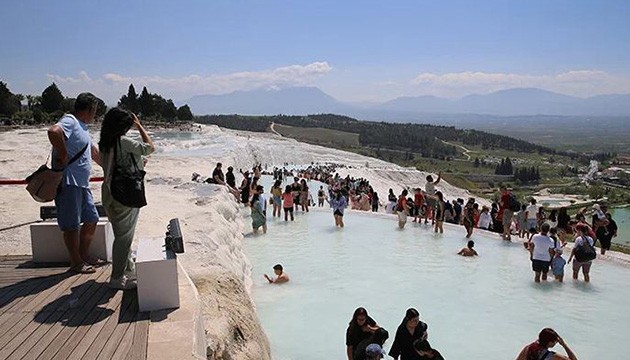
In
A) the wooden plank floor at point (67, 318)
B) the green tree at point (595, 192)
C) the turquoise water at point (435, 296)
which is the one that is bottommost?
the green tree at point (595, 192)

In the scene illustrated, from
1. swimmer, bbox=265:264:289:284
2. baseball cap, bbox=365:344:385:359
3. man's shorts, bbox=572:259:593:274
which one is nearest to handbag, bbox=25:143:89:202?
baseball cap, bbox=365:344:385:359

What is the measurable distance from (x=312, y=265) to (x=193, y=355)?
7265mm

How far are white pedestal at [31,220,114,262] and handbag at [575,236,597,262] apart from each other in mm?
8264

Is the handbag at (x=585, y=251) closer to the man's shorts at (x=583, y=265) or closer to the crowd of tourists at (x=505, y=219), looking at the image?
the crowd of tourists at (x=505, y=219)

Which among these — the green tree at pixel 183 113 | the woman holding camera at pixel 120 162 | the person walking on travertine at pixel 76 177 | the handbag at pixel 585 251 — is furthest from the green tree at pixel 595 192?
the woman holding camera at pixel 120 162

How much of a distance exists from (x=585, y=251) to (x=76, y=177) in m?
8.80

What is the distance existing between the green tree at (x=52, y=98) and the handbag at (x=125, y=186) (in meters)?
63.5

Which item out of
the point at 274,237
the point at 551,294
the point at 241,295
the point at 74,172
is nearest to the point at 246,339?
the point at 241,295

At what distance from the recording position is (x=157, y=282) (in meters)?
4.16

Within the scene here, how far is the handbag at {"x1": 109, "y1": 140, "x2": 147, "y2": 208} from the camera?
4250 mm

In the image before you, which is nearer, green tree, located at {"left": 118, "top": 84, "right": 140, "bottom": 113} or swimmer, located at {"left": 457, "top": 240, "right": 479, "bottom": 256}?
swimmer, located at {"left": 457, "top": 240, "right": 479, "bottom": 256}

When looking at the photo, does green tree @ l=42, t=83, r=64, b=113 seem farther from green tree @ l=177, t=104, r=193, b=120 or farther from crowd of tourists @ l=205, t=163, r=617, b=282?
crowd of tourists @ l=205, t=163, r=617, b=282

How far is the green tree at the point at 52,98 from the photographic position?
195ft

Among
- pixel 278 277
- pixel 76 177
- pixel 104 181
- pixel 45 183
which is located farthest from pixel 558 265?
pixel 45 183
